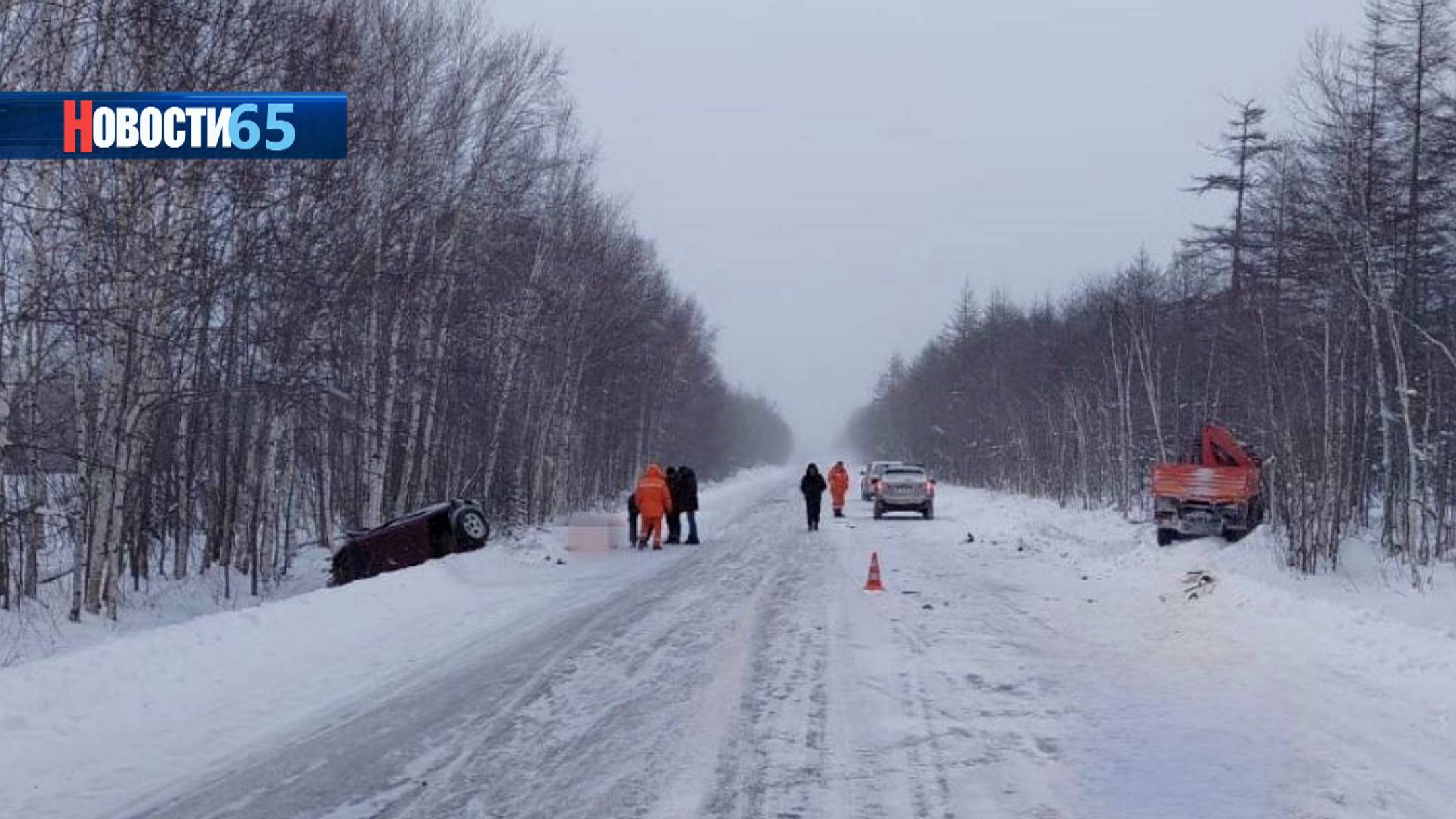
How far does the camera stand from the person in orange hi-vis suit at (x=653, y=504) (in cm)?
2697

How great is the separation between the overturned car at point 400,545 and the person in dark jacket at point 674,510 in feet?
21.1

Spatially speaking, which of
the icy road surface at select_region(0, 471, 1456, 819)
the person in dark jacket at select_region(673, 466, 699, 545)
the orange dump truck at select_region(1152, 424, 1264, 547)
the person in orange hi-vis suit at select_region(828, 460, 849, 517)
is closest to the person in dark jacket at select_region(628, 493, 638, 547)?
the person in dark jacket at select_region(673, 466, 699, 545)

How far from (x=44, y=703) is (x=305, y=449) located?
1767 centimetres

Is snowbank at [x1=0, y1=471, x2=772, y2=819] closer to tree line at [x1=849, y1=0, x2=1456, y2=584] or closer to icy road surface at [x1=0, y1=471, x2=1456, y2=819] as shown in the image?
icy road surface at [x1=0, y1=471, x2=1456, y2=819]

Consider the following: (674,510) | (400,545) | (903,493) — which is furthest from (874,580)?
(903,493)

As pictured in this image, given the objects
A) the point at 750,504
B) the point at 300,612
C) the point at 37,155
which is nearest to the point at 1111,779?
the point at 300,612

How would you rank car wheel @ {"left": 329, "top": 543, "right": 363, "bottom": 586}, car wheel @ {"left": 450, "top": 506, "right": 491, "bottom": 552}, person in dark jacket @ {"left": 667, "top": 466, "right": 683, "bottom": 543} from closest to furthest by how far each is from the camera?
car wheel @ {"left": 329, "top": 543, "right": 363, "bottom": 586}, car wheel @ {"left": 450, "top": 506, "right": 491, "bottom": 552}, person in dark jacket @ {"left": 667, "top": 466, "right": 683, "bottom": 543}

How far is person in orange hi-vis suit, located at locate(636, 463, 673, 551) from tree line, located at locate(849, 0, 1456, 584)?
1161 cm

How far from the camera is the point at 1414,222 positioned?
28.7 meters

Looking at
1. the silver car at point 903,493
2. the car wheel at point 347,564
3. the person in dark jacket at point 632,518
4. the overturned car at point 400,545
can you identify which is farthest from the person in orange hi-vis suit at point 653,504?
the silver car at point 903,493

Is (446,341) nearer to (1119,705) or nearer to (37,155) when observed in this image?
(37,155)

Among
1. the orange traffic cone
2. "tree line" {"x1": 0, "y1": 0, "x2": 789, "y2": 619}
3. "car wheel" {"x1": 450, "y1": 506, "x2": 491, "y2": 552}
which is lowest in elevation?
the orange traffic cone

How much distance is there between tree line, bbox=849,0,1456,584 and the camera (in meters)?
21.8

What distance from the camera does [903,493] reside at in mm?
40312
